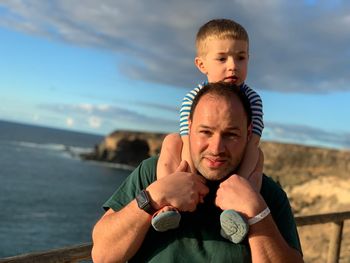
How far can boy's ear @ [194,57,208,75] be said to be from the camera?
291 cm

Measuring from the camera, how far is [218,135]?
206 cm

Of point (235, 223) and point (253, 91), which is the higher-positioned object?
point (253, 91)

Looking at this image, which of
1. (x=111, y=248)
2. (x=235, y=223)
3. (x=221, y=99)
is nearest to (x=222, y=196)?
(x=235, y=223)

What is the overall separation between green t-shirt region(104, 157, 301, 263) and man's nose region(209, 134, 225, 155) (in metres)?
0.24

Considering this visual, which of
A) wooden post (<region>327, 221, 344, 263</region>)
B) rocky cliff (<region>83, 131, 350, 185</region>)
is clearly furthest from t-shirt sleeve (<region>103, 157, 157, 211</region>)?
rocky cliff (<region>83, 131, 350, 185</region>)

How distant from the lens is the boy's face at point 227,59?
8.94 ft

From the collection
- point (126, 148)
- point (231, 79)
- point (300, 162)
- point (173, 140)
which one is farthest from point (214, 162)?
point (126, 148)

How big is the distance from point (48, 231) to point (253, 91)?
26853 millimetres

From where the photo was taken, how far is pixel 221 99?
209 cm

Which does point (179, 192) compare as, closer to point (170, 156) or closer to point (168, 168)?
point (168, 168)

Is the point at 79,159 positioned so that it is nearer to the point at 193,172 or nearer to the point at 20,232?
the point at 20,232

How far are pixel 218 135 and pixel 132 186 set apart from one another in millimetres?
526

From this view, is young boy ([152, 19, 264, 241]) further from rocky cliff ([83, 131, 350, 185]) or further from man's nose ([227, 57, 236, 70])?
rocky cliff ([83, 131, 350, 185])

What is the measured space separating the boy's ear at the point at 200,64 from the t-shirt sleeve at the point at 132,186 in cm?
80
